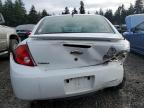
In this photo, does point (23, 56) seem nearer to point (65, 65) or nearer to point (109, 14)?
point (65, 65)

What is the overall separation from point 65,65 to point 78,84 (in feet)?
0.97

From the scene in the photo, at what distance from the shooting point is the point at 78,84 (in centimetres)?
391

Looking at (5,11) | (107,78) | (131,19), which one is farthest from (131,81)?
(5,11)

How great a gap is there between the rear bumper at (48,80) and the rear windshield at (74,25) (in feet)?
2.89

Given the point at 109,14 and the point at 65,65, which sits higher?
the point at 65,65

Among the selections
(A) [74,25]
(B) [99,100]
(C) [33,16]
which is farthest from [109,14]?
(B) [99,100]

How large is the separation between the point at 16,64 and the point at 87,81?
3.16 feet

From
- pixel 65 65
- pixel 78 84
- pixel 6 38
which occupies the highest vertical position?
pixel 65 65

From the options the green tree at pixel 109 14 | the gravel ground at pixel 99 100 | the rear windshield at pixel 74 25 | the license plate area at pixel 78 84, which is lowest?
the green tree at pixel 109 14

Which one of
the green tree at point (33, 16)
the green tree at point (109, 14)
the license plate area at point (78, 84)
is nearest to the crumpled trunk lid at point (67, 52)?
the license plate area at point (78, 84)

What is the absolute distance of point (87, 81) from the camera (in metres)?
3.93

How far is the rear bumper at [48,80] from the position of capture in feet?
12.5

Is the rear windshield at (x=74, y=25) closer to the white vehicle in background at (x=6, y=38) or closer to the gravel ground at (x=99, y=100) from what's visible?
the gravel ground at (x=99, y=100)

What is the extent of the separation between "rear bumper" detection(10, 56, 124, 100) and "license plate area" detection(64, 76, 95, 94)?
25 mm
